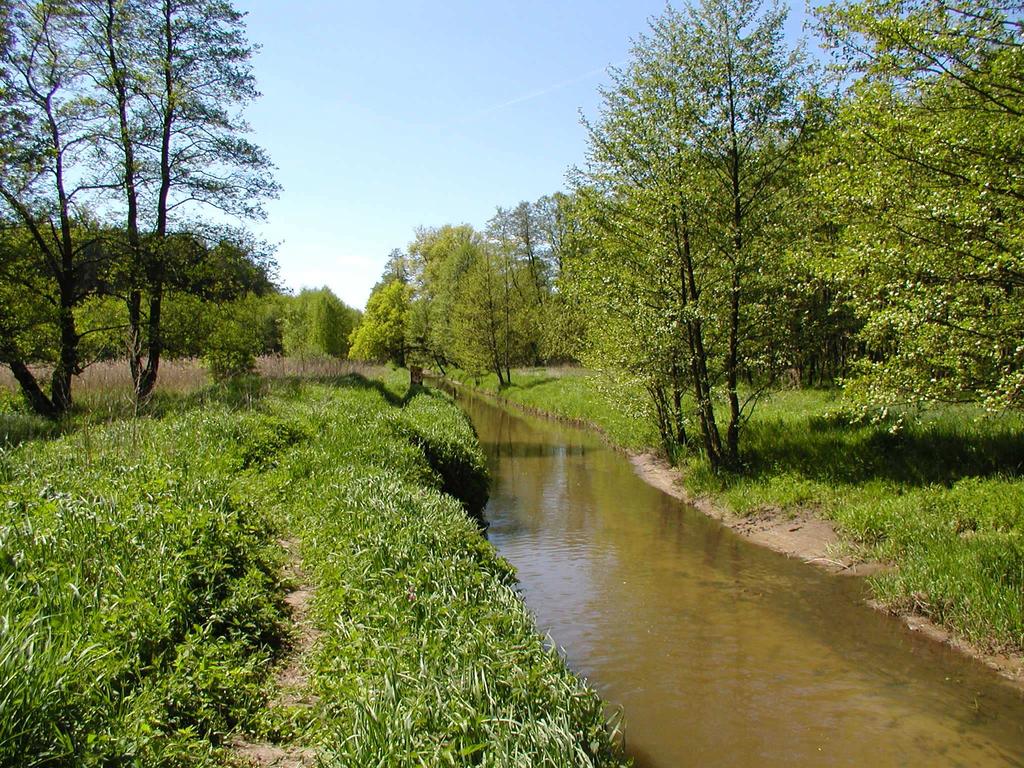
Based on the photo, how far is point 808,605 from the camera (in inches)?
352

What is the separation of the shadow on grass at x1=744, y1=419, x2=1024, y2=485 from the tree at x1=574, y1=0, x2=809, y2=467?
A: 118cm

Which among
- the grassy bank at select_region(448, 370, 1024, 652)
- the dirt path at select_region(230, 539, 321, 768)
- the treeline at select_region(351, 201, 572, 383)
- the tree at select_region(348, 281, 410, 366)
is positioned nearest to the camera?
the dirt path at select_region(230, 539, 321, 768)

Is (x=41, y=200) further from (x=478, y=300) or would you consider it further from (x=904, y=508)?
(x=478, y=300)

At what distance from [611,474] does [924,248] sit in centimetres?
1046

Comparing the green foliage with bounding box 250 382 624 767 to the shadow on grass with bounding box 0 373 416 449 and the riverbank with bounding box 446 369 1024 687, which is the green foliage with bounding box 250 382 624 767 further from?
the riverbank with bounding box 446 369 1024 687

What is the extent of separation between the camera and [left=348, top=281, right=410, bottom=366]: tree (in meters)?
56.8

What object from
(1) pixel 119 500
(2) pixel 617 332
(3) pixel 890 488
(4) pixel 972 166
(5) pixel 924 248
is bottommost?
(3) pixel 890 488

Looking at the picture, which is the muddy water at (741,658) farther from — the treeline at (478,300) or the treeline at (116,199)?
the treeline at (478,300)

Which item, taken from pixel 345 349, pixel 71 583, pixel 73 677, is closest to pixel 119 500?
pixel 71 583

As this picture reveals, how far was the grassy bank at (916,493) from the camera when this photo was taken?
7789 millimetres

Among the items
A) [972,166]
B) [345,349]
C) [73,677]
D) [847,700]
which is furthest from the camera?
[345,349]

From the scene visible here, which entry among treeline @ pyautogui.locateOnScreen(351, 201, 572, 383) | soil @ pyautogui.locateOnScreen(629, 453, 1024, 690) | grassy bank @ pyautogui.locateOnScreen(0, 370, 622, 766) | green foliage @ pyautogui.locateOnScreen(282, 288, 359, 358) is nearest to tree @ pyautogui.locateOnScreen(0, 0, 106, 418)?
grassy bank @ pyautogui.locateOnScreen(0, 370, 622, 766)

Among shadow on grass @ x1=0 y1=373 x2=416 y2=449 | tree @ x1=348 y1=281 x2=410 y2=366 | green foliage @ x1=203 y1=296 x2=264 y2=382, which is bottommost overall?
shadow on grass @ x1=0 y1=373 x2=416 y2=449

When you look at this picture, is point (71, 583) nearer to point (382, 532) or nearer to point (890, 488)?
point (382, 532)
